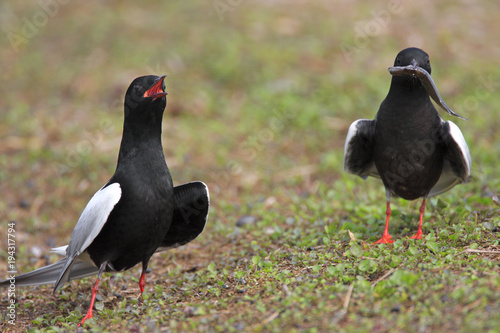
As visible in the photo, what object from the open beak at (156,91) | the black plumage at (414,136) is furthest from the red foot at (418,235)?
the open beak at (156,91)

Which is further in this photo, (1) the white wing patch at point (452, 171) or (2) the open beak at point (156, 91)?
(1) the white wing patch at point (452, 171)

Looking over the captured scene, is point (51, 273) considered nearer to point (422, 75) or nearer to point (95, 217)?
point (95, 217)

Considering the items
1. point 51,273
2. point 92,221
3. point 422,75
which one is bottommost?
point 51,273

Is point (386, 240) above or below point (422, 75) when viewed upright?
below

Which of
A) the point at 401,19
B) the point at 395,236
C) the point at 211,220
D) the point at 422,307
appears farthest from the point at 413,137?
the point at 401,19

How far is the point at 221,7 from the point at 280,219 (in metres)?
7.67

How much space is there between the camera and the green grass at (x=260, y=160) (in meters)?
3.62

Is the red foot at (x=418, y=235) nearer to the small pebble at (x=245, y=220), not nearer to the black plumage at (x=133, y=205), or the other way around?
the black plumage at (x=133, y=205)

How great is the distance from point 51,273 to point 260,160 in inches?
164

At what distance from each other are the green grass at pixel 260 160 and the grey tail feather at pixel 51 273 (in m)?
→ 0.27

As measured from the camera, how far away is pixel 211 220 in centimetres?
657

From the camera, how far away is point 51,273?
15.1 ft

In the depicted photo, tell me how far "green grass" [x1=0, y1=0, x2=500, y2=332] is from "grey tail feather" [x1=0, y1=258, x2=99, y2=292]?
0.27 metres

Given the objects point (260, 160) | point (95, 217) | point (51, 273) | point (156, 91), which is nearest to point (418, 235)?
point (156, 91)
